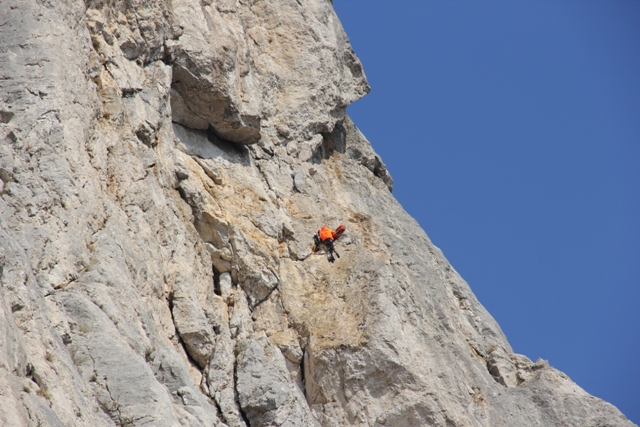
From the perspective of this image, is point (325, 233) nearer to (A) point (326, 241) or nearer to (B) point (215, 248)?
(A) point (326, 241)

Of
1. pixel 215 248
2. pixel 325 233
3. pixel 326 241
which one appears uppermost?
pixel 325 233

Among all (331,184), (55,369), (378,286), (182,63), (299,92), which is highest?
(299,92)

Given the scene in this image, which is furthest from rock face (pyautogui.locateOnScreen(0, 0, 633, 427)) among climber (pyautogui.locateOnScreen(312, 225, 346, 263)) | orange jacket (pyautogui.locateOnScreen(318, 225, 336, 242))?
orange jacket (pyautogui.locateOnScreen(318, 225, 336, 242))

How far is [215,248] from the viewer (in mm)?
23312

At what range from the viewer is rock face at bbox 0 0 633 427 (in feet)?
49.2

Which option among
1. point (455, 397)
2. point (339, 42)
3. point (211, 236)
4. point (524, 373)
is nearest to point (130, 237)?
point (211, 236)

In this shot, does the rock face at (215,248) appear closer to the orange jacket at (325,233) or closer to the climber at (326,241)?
the climber at (326,241)

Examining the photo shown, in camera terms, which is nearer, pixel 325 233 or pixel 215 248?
pixel 215 248

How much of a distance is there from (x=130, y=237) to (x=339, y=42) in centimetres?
1712

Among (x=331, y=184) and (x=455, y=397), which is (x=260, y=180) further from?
(x=455, y=397)

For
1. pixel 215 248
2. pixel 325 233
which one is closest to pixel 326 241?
pixel 325 233

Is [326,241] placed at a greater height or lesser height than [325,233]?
lesser

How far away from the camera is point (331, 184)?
1192 inches

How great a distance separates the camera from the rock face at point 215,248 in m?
15.0
